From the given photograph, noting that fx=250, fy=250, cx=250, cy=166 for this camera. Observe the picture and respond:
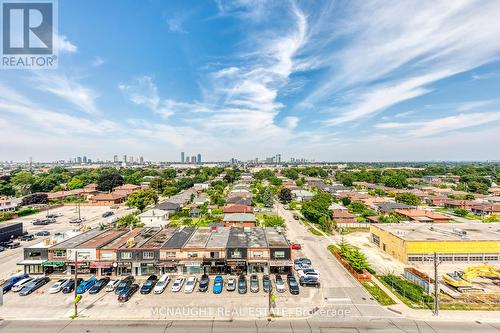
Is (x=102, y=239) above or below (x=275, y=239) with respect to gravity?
above

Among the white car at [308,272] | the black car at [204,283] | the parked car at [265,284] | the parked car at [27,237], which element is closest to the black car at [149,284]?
the black car at [204,283]

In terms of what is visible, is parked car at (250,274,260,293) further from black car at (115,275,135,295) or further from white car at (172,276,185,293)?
black car at (115,275,135,295)

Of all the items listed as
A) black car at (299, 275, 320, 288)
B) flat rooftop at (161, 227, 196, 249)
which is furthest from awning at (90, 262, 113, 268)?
black car at (299, 275, 320, 288)

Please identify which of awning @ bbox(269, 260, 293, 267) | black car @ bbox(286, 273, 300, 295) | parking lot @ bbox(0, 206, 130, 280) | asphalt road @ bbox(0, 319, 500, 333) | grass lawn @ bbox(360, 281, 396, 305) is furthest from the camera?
parking lot @ bbox(0, 206, 130, 280)

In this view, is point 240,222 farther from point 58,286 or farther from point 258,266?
point 58,286

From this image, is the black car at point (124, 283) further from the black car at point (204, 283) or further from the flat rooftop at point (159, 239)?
the black car at point (204, 283)

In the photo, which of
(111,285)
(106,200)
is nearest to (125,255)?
(111,285)
